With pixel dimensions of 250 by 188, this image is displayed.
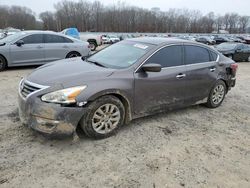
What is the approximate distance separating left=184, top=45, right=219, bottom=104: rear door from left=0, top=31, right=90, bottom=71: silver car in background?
5.90 metres

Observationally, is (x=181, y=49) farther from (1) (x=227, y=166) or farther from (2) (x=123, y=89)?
(1) (x=227, y=166)

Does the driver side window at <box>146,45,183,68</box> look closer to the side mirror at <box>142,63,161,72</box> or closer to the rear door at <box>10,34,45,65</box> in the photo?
the side mirror at <box>142,63,161,72</box>

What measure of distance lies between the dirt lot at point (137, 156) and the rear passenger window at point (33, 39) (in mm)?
4730

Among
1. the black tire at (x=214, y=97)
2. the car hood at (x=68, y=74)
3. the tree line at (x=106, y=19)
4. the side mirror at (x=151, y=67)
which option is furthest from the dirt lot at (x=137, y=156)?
the tree line at (x=106, y=19)

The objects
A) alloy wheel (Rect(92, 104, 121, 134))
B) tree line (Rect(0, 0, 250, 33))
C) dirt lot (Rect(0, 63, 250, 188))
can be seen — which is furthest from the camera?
tree line (Rect(0, 0, 250, 33))

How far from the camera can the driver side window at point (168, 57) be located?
418 centimetres

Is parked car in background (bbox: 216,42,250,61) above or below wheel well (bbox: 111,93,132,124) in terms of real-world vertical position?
above

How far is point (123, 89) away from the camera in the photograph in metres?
3.71

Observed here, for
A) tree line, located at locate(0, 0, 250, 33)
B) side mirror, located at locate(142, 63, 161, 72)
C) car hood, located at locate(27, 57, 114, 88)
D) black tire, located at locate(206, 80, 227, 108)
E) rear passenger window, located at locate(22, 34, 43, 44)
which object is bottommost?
black tire, located at locate(206, 80, 227, 108)

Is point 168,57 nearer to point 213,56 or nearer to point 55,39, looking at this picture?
point 213,56

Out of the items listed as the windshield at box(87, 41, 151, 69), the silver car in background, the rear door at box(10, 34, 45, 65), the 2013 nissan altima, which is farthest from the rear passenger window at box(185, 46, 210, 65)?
the rear door at box(10, 34, 45, 65)

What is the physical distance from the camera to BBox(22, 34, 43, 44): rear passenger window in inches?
341

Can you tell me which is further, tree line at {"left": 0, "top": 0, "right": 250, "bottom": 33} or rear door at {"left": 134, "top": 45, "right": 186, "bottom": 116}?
tree line at {"left": 0, "top": 0, "right": 250, "bottom": 33}

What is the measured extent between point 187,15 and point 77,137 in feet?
398
